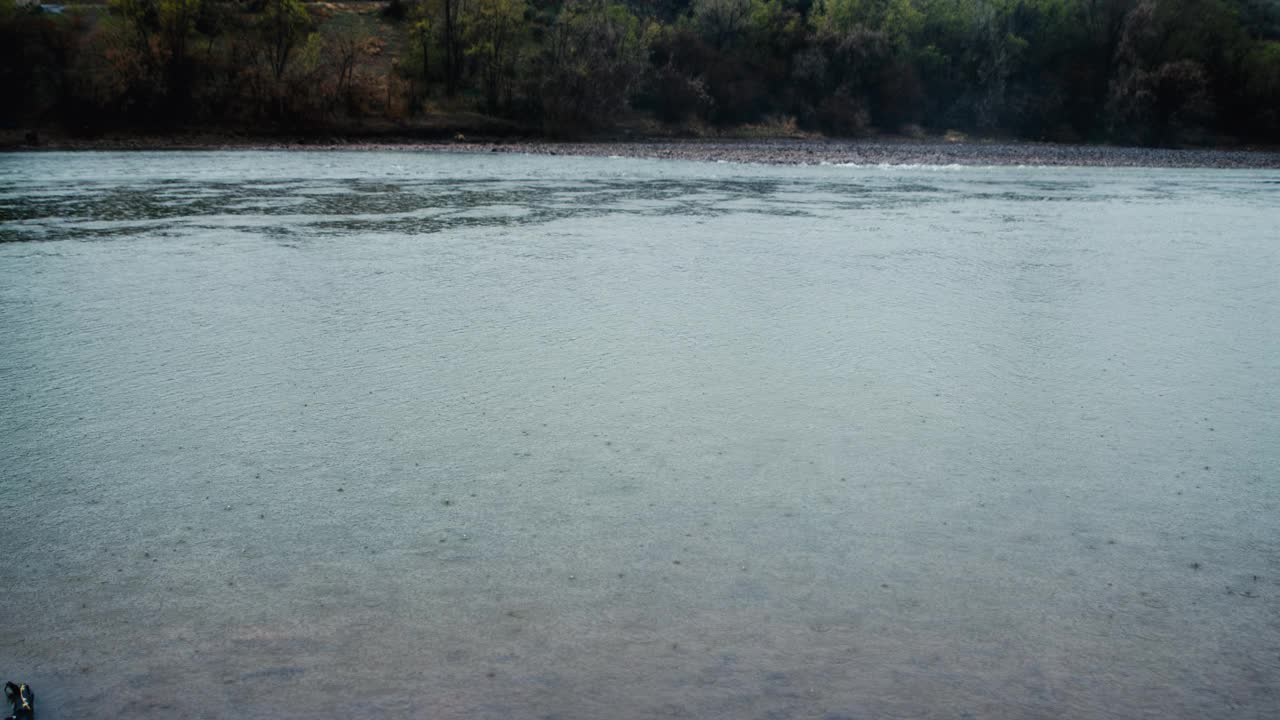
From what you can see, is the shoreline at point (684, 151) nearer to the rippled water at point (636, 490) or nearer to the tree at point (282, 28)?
the tree at point (282, 28)

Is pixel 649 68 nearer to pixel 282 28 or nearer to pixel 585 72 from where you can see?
pixel 585 72

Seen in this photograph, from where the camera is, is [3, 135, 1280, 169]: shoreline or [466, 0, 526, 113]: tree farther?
[466, 0, 526, 113]: tree

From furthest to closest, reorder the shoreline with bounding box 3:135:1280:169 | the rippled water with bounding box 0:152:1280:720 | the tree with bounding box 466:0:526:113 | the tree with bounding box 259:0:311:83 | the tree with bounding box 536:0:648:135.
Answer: the tree with bounding box 466:0:526:113 < the tree with bounding box 536:0:648:135 < the tree with bounding box 259:0:311:83 < the shoreline with bounding box 3:135:1280:169 < the rippled water with bounding box 0:152:1280:720

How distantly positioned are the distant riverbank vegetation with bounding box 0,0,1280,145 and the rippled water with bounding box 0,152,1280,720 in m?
42.5

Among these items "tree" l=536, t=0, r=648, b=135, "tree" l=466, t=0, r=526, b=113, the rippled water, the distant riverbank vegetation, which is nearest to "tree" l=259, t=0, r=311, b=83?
the distant riverbank vegetation

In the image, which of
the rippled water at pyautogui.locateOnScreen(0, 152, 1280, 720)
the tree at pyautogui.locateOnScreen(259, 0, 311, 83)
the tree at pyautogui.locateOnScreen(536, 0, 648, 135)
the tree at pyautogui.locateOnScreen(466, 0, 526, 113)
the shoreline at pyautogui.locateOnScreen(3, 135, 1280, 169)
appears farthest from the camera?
the tree at pyautogui.locateOnScreen(466, 0, 526, 113)

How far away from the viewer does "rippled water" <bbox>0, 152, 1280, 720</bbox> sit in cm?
299

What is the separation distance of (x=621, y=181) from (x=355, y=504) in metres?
22.1

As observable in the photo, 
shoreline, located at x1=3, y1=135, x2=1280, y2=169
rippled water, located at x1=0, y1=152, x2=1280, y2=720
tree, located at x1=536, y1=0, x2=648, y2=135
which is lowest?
rippled water, located at x1=0, y1=152, x2=1280, y2=720

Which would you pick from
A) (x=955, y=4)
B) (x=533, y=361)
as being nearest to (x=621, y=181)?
(x=533, y=361)

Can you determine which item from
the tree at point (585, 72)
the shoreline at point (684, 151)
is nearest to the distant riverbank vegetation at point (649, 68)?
the tree at point (585, 72)

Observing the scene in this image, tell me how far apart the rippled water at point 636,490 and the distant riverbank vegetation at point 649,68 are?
42.5 metres

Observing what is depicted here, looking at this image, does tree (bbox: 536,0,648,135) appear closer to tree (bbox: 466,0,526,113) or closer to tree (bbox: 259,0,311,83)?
tree (bbox: 466,0,526,113)

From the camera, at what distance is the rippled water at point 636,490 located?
2.99m
